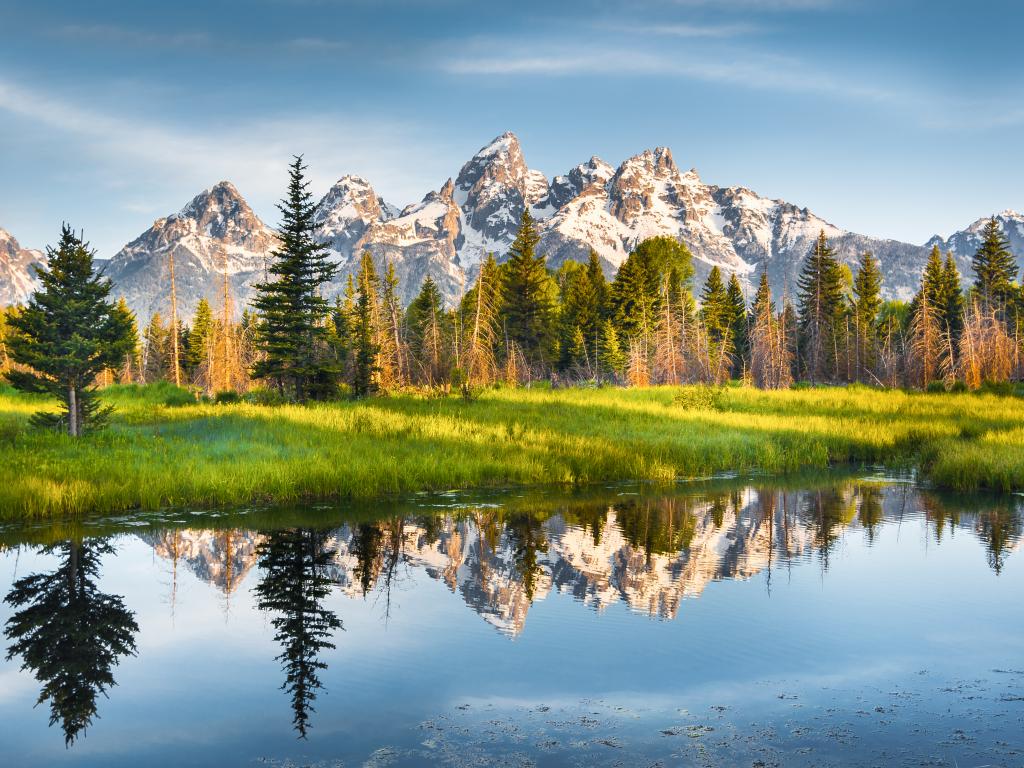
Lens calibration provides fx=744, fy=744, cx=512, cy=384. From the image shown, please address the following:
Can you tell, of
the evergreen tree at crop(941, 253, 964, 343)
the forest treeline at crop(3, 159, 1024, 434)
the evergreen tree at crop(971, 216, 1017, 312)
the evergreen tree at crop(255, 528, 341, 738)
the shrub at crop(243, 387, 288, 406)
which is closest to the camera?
the evergreen tree at crop(255, 528, 341, 738)

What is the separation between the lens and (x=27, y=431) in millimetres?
22953

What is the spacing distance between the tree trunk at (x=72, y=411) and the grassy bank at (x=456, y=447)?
2.46ft

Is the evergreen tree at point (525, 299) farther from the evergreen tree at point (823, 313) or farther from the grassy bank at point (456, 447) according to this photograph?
the grassy bank at point (456, 447)

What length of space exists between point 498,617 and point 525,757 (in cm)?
359

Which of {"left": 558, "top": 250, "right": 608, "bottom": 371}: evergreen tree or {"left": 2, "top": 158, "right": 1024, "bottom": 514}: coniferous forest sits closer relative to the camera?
{"left": 2, "top": 158, "right": 1024, "bottom": 514}: coniferous forest

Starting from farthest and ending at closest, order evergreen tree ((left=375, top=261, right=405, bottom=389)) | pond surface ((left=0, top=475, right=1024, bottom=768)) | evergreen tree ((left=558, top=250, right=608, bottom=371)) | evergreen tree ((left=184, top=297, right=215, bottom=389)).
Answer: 1. evergreen tree ((left=184, top=297, right=215, bottom=389))
2. evergreen tree ((left=558, top=250, right=608, bottom=371))
3. evergreen tree ((left=375, top=261, right=405, bottom=389))
4. pond surface ((left=0, top=475, right=1024, bottom=768))

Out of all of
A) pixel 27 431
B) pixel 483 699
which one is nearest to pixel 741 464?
pixel 483 699

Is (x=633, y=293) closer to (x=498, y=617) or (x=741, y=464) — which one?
(x=741, y=464)

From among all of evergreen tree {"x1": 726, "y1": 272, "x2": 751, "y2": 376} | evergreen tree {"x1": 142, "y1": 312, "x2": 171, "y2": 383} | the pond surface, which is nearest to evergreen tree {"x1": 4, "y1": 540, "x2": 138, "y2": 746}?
the pond surface

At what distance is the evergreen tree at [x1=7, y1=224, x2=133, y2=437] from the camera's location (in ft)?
69.8

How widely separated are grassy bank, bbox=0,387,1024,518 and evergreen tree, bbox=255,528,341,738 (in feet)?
12.4

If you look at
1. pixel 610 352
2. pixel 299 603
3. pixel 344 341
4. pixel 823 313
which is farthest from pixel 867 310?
pixel 299 603

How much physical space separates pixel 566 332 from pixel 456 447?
54.5 meters

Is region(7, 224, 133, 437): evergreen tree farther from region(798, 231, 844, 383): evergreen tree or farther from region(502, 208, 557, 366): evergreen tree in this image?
region(798, 231, 844, 383): evergreen tree
